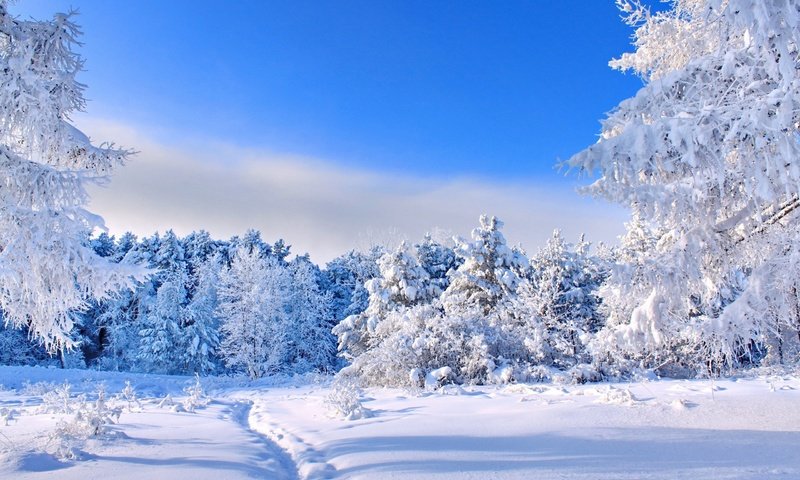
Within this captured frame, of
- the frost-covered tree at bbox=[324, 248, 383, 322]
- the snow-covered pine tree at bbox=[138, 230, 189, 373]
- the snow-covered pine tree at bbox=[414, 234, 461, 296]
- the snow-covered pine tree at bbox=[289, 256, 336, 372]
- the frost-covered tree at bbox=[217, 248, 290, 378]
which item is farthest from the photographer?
the frost-covered tree at bbox=[324, 248, 383, 322]

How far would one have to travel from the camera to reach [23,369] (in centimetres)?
2214

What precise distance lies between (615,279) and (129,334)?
36.2 m

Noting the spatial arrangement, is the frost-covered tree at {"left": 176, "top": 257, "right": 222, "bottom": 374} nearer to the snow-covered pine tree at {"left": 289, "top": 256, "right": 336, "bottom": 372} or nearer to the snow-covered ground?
the snow-covered pine tree at {"left": 289, "top": 256, "right": 336, "bottom": 372}

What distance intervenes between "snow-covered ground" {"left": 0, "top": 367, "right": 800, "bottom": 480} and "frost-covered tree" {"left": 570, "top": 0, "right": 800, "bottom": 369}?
1.17 m

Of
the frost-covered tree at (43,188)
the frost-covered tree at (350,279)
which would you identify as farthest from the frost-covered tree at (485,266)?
the frost-covered tree at (43,188)

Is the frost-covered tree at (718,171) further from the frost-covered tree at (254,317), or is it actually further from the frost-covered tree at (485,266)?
the frost-covered tree at (254,317)

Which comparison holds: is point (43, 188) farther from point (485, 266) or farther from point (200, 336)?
point (200, 336)

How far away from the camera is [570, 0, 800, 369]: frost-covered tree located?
4.83 m

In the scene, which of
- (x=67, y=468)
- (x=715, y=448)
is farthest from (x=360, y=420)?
(x=715, y=448)

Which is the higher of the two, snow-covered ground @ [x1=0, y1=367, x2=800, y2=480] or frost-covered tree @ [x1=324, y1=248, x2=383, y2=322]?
frost-covered tree @ [x1=324, y1=248, x2=383, y2=322]

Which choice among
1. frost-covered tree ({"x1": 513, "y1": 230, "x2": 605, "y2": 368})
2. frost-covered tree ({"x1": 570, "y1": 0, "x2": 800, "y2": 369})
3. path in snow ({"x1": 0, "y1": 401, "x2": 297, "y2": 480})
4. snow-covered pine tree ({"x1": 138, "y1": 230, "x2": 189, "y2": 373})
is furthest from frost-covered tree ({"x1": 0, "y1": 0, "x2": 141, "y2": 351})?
snow-covered pine tree ({"x1": 138, "y1": 230, "x2": 189, "y2": 373})

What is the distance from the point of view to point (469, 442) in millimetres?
6242

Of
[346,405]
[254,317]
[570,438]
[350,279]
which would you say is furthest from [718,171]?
[350,279]

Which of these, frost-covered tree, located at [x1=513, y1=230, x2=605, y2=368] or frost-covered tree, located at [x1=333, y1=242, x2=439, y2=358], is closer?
frost-covered tree, located at [x1=513, y1=230, x2=605, y2=368]
